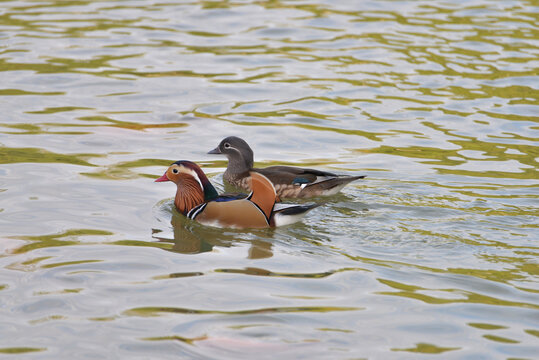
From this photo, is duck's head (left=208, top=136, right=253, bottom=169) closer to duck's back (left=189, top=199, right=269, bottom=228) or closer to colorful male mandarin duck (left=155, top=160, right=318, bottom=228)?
colorful male mandarin duck (left=155, top=160, right=318, bottom=228)

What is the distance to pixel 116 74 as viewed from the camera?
15.9 metres

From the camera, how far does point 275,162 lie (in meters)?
12.0

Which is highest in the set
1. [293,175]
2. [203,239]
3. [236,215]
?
[293,175]

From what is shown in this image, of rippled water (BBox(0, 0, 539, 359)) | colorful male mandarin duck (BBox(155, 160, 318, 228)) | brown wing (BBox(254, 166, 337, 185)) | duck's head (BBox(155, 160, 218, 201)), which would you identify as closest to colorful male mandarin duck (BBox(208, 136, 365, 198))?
brown wing (BBox(254, 166, 337, 185))

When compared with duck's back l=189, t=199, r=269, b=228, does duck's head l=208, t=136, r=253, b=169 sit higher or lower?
higher

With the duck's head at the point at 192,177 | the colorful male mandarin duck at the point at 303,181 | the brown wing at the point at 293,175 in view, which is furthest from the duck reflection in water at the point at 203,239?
the brown wing at the point at 293,175

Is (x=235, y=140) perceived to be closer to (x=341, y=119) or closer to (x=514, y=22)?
(x=341, y=119)

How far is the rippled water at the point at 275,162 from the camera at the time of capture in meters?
6.84

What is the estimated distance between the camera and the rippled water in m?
6.84

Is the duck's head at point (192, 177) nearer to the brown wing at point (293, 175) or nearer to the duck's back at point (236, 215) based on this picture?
the duck's back at point (236, 215)

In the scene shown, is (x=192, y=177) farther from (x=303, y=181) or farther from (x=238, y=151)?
(x=238, y=151)

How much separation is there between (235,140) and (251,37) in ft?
24.9

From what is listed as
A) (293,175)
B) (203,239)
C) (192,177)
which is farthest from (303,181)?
(203,239)

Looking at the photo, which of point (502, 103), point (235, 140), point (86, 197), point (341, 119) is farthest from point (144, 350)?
point (502, 103)
